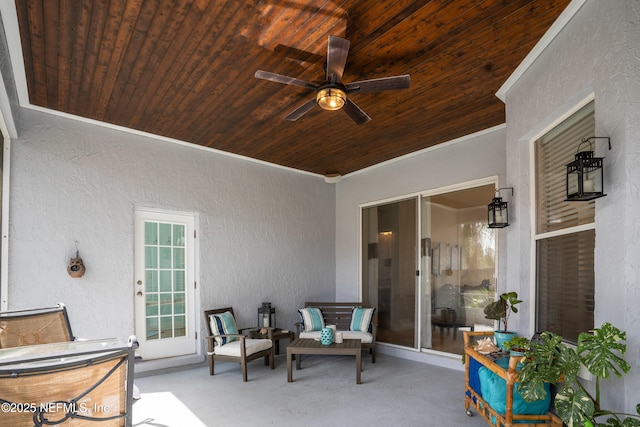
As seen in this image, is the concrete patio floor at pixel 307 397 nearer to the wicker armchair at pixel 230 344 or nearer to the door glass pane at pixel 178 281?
the wicker armchair at pixel 230 344

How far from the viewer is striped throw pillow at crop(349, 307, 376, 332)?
17.5 feet

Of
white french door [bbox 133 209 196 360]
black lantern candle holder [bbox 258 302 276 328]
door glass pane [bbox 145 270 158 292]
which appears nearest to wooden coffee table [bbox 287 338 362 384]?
black lantern candle holder [bbox 258 302 276 328]

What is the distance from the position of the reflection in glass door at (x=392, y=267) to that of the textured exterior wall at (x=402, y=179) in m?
0.18

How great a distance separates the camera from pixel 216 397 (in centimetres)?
375

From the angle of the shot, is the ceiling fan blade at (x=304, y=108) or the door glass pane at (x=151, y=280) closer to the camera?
the ceiling fan blade at (x=304, y=108)

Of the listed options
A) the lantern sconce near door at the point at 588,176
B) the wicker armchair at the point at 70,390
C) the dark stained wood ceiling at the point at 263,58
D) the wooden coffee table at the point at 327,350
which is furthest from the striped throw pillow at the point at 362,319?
the wicker armchair at the point at 70,390

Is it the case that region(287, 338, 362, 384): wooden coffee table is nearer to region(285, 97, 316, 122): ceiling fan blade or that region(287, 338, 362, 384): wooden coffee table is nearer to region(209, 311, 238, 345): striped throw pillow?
region(209, 311, 238, 345): striped throw pillow

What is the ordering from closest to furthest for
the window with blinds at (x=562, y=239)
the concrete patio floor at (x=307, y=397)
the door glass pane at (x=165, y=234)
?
1. the window with blinds at (x=562, y=239)
2. the concrete patio floor at (x=307, y=397)
3. the door glass pane at (x=165, y=234)

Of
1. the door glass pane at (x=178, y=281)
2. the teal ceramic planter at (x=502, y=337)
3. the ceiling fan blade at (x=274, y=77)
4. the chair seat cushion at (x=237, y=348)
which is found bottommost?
the chair seat cushion at (x=237, y=348)

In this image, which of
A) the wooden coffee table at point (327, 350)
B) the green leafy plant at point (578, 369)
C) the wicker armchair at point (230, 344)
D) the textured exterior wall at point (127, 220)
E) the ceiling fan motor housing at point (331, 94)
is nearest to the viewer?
the green leafy plant at point (578, 369)

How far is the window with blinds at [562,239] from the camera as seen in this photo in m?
2.32

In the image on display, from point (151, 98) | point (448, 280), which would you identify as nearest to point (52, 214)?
point (151, 98)

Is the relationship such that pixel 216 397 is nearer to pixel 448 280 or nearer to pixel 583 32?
pixel 448 280

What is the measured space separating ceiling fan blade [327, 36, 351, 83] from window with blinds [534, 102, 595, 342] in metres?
1.57
